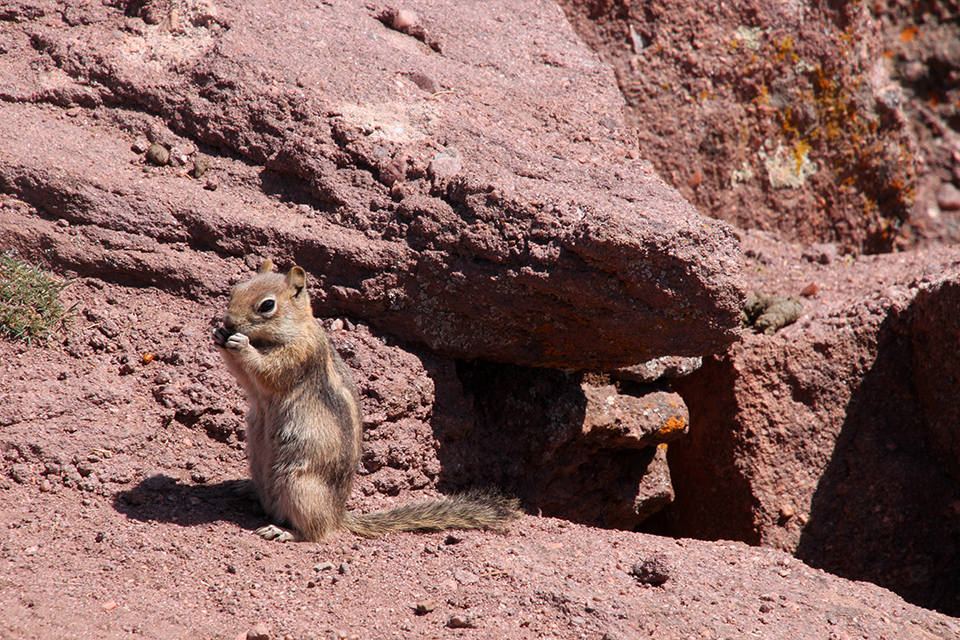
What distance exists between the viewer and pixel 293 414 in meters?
4.79

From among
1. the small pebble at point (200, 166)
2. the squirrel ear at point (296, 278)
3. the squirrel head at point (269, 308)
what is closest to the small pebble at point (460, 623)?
the squirrel head at point (269, 308)

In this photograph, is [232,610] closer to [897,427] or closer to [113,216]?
[113,216]

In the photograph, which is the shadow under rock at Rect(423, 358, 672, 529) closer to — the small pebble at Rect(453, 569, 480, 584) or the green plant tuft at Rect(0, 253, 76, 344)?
the small pebble at Rect(453, 569, 480, 584)

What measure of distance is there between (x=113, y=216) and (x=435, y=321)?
2.29 metres

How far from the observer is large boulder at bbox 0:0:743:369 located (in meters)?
5.23

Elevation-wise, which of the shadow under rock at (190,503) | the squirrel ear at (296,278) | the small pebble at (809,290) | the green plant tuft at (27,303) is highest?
the small pebble at (809,290)

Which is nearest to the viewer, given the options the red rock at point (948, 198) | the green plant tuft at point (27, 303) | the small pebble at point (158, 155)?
the green plant tuft at point (27, 303)

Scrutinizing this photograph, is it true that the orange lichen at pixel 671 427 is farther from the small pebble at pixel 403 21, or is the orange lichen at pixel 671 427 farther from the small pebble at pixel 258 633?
the small pebble at pixel 403 21

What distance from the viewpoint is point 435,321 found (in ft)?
18.6

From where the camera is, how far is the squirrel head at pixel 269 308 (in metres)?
4.59

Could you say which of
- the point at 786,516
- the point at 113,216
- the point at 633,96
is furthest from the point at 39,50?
the point at 786,516

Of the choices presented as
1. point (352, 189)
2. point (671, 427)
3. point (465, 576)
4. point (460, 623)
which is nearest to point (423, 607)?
point (460, 623)

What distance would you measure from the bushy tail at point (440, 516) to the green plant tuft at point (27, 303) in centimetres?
228

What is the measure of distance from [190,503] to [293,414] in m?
0.81
